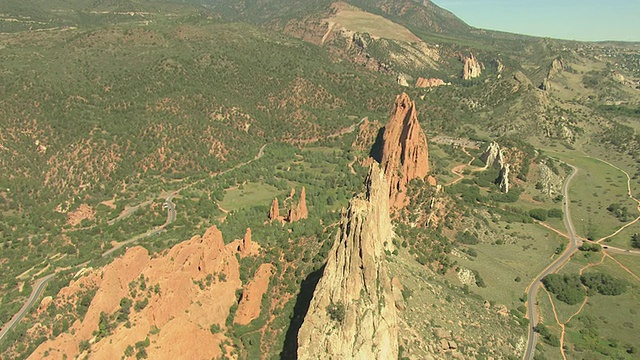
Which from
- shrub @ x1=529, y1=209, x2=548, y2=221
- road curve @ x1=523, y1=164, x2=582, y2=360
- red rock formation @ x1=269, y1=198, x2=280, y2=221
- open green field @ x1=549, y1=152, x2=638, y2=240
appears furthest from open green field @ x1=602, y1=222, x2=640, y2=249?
red rock formation @ x1=269, y1=198, x2=280, y2=221

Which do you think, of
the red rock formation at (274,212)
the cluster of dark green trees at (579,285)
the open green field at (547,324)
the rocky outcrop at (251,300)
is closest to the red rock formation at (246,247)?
the rocky outcrop at (251,300)

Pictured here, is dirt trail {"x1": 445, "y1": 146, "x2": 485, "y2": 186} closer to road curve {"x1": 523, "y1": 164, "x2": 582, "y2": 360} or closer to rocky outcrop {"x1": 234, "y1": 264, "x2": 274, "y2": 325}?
road curve {"x1": 523, "y1": 164, "x2": 582, "y2": 360}

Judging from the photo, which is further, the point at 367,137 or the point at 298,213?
the point at 367,137

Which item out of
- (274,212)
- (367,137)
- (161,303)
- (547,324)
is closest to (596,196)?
(367,137)

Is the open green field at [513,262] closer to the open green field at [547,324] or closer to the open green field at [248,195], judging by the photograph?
the open green field at [547,324]

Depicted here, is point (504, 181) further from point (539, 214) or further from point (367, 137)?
point (367, 137)
